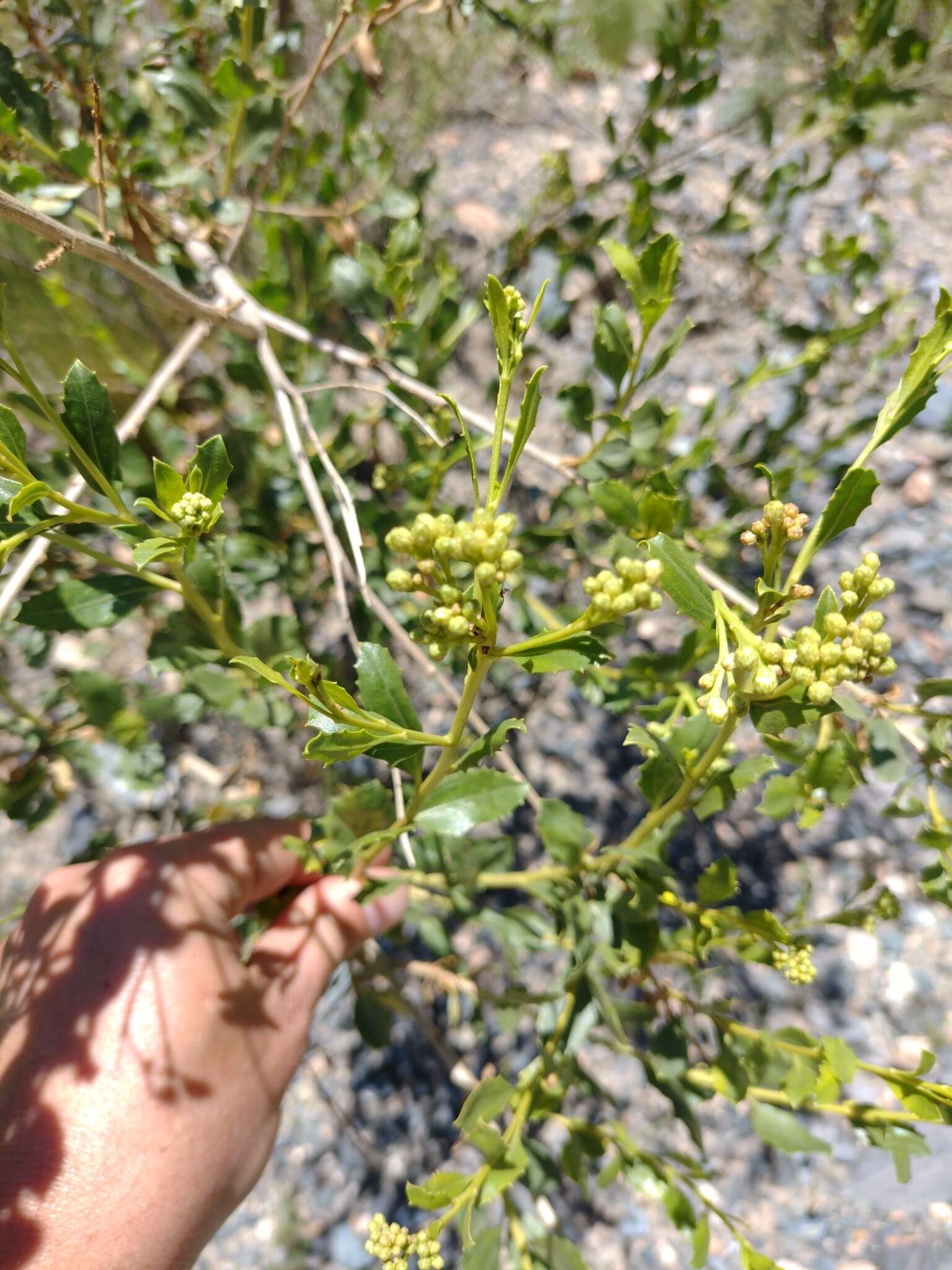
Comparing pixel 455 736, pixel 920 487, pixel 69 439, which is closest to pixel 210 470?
pixel 69 439

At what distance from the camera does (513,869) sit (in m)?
2.50

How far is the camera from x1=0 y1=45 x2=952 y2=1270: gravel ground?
211 centimetres

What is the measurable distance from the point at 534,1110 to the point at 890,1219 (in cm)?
144

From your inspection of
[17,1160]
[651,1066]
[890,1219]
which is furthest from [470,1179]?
[890,1219]

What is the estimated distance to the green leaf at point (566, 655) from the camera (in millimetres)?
824

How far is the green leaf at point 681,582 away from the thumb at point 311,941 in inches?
35.9

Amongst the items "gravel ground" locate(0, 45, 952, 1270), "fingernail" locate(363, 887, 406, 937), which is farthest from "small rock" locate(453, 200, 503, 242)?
"fingernail" locate(363, 887, 406, 937)

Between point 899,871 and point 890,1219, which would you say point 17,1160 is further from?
point 899,871

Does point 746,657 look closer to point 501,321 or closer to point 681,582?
point 681,582

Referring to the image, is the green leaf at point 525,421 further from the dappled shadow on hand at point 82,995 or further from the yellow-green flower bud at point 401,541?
the dappled shadow on hand at point 82,995

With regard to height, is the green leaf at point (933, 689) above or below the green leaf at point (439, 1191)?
above

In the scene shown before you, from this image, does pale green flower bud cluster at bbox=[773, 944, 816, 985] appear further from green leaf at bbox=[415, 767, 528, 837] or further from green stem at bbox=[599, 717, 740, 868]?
green leaf at bbox=[415, 767, 528, 837]

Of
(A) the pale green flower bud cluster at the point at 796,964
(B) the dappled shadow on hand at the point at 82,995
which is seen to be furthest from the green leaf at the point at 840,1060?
(B) the dappled shadow on hand at the point at 82,995

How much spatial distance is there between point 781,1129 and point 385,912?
829 mm
